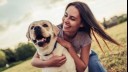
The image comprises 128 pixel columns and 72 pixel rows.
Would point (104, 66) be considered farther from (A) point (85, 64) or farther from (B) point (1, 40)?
(B) point (1, 40)

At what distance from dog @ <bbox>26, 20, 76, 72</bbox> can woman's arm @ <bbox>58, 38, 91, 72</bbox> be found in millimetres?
40

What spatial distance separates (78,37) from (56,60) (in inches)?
14.5

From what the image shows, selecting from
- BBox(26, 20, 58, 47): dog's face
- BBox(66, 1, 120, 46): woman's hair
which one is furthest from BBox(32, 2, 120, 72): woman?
BBox(26, 20, 58, 47): dog's face

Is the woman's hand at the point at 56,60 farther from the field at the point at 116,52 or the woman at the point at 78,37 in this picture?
the field at the point at 116,52

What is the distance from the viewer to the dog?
20.5 feet

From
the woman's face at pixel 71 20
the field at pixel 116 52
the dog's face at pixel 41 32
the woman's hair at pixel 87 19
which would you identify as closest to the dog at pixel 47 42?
the dog's face at pixel 41 32

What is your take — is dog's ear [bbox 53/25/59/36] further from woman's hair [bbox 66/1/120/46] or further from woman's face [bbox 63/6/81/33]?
woman's hair [bbox 66/1/120/46]

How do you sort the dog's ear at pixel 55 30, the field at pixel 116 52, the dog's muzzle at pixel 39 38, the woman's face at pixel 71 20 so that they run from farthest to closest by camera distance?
1. the field at pixel 116 52
2. the woman's face at pixel 71 20
3. the dog's ear at pixel 55 30
4. the dog's muzzle at pixel 39 38

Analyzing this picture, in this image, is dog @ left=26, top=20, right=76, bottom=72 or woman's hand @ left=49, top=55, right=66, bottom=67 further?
woman's hand @ left=49, top=55, right=66, bottom=67

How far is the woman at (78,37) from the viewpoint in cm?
647

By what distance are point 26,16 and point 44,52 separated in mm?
489

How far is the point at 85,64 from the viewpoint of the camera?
6.54m

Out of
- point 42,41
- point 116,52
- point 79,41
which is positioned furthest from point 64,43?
point 116,52

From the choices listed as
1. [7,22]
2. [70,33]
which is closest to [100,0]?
[70,33]
